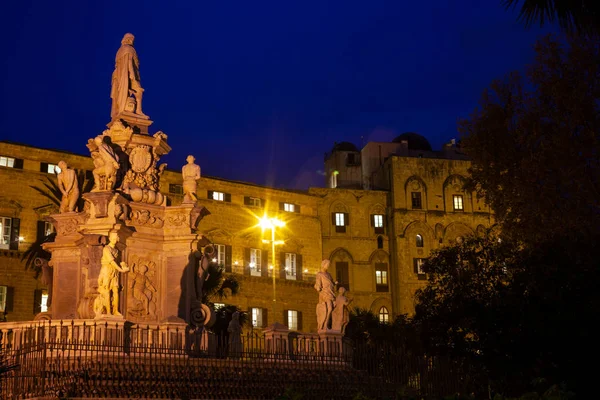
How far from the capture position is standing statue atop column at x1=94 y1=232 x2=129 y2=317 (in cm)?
2048

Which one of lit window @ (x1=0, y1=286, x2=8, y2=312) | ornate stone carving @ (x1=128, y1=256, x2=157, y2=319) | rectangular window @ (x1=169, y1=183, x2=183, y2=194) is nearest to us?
ornate stone carving @ (x1=128, y1=256, x2=157, y2=319)

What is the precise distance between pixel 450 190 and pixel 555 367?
4145cm

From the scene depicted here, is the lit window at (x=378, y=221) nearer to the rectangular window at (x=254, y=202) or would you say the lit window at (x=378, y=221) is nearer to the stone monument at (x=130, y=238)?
the rectangular window at (x=254, y=202)

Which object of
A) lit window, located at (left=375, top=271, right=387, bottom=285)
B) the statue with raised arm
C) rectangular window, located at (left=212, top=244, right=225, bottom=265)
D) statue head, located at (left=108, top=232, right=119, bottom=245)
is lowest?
statue head, located at (left=108, top=232, right=119, bottom=245)

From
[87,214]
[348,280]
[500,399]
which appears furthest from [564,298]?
[348,280]

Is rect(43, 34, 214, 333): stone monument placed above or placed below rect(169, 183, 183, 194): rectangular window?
below

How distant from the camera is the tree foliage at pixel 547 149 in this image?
26766 millimetres

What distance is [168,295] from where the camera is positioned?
77.0ft

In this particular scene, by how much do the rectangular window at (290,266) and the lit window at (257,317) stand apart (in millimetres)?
3176

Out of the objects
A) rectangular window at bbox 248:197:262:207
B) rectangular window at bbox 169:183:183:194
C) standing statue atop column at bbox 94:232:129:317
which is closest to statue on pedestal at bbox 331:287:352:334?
standing statue atop column at bbox 94:232:129:317

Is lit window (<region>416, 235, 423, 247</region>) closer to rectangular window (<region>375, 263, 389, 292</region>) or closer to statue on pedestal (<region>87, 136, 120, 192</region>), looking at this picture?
rectangular window (<region>375, 263, 389, 292</region>)

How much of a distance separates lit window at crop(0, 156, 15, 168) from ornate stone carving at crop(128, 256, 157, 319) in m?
28.1

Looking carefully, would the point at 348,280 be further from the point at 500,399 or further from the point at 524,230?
the point at 500,399

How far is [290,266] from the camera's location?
59750 millimetres
